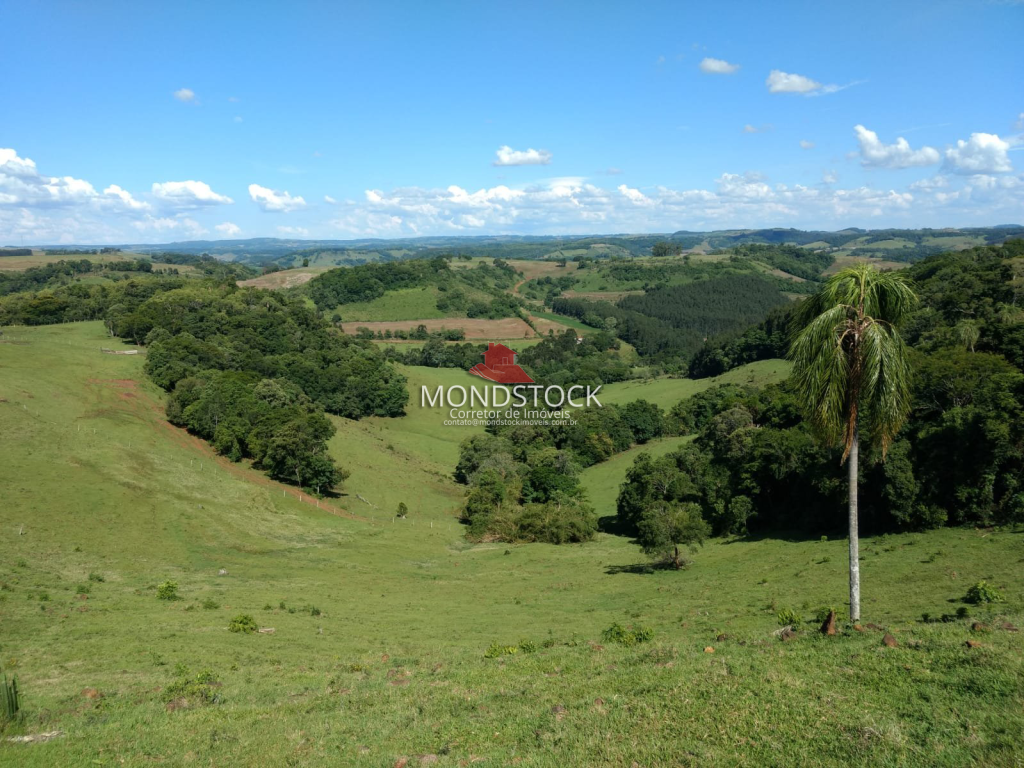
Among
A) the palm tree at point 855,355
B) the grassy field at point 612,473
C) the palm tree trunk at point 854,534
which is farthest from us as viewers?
the grassy field at point 612,473

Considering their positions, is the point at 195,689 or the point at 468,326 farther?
the point at 468,326

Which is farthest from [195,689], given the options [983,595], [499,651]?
[983,595]

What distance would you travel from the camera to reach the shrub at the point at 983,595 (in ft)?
61.5

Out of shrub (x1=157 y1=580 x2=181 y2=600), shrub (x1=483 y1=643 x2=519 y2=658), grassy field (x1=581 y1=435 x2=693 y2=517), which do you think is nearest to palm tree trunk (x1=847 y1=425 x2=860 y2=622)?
shrub (x1=483 y1=643 x2=519 y2=658)

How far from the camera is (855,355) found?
1417 centimetres

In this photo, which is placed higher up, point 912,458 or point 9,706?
point 9,706

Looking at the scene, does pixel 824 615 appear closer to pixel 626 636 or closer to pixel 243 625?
pixel 626 636

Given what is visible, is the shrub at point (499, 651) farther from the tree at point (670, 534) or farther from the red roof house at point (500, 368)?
the red roof house at point (500, 368)

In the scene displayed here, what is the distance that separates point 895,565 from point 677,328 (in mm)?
177717

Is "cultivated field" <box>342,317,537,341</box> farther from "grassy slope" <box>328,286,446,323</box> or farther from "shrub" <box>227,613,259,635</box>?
"shrub" <box>227,613,259,635</box>

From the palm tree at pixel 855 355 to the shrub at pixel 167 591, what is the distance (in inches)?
1071

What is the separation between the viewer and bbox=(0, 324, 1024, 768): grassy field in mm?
10398

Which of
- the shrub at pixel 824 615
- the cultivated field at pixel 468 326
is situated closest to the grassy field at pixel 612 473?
the shrub at pixel 824 615

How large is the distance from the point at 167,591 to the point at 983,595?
103ft
